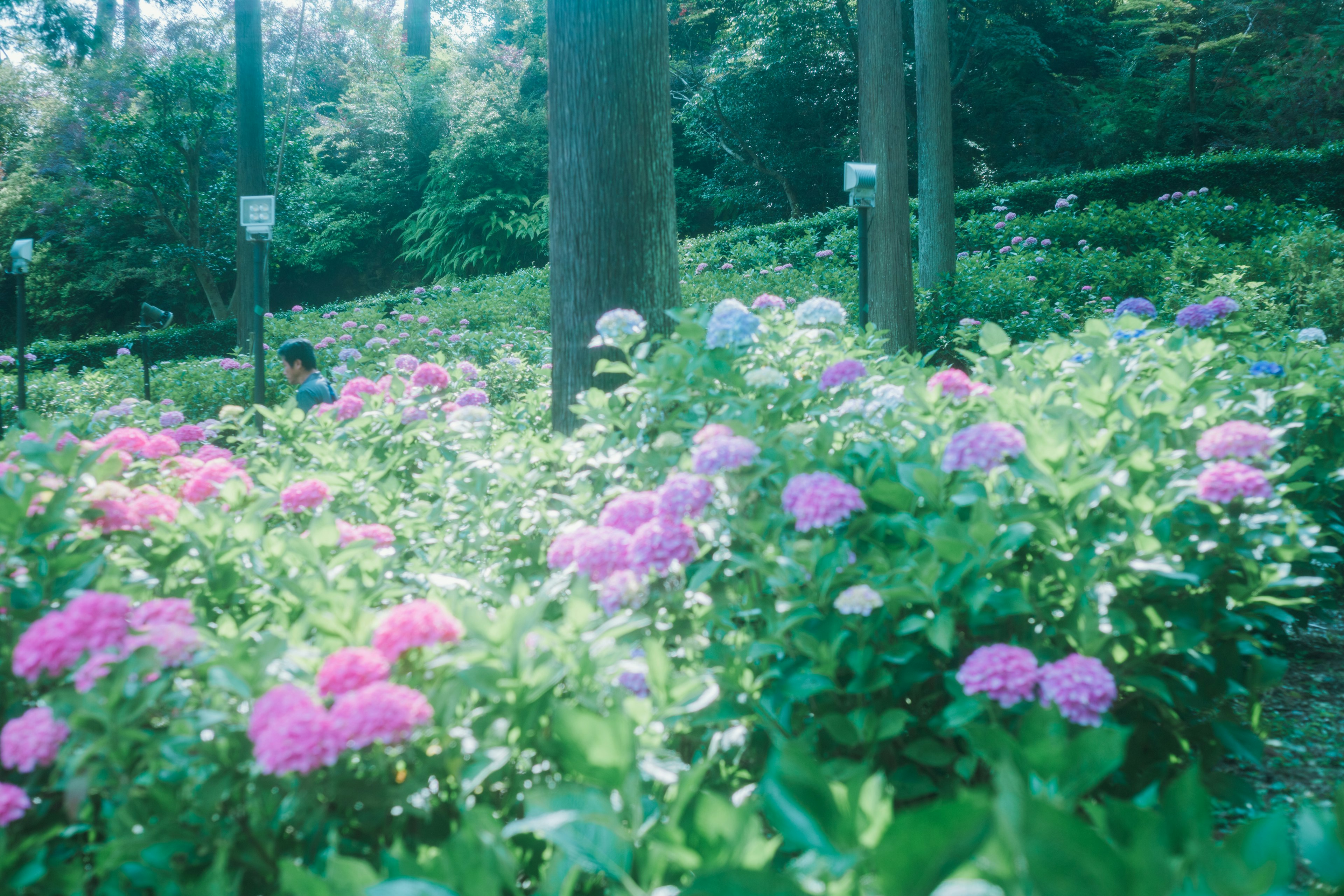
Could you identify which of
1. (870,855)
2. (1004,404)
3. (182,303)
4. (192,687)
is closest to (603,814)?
(870,855)

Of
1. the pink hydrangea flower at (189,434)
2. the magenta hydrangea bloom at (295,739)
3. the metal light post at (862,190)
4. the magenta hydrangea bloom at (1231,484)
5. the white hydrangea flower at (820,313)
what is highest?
the metal light post at (862,190)

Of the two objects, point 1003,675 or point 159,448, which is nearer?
point 1003,675

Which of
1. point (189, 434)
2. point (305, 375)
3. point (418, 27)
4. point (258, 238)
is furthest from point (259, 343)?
point (418, 27)

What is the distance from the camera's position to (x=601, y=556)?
5.18 feet

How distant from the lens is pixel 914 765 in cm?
168

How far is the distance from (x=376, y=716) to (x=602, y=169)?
8.84 feet

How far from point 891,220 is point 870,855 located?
7.94 metres

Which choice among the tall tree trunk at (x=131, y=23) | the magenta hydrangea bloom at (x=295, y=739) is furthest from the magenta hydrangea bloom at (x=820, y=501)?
the tall tree trunk at (x=131, y=23)

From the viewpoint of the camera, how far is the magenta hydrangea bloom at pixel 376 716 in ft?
3.54

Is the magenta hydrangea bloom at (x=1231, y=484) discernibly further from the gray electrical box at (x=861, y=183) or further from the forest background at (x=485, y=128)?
the forest background at (x=485, y=128)

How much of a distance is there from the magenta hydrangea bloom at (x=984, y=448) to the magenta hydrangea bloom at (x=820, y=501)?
213 millimetres

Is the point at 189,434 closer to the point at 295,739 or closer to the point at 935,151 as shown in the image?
the point at 295,739

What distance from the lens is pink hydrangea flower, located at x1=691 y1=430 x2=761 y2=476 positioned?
5.57 feet

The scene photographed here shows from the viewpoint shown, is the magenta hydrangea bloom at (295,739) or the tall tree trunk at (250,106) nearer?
the magenta hydrangea bloom at (295,739)
